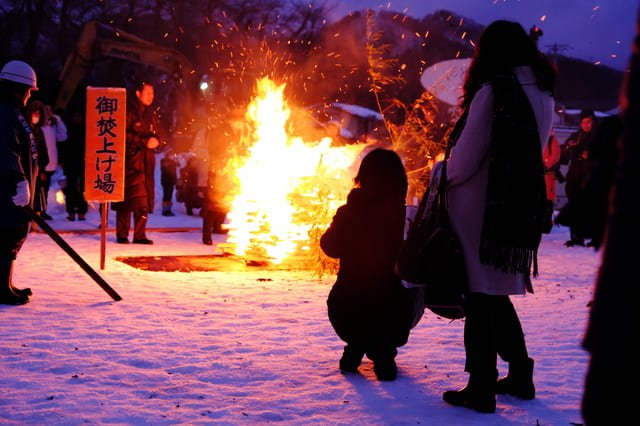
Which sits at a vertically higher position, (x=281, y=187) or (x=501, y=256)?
(x=281, y=187)

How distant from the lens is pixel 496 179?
3.91 m

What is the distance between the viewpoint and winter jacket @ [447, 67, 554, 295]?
399 centimetres

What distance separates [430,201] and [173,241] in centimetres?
838

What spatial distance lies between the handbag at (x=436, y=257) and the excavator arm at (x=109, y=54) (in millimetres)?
13172

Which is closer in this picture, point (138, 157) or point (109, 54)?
point (138, 157)

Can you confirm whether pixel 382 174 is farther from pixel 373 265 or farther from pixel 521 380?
pixel 521 380

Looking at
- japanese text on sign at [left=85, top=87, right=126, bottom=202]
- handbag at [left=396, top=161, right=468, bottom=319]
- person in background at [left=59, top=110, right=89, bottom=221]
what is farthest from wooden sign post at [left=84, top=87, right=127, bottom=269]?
person in background at [left=59, top=110, right=89, bottom=221]

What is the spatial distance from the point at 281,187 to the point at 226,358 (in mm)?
4735

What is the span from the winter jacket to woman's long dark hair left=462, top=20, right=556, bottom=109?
0.05m

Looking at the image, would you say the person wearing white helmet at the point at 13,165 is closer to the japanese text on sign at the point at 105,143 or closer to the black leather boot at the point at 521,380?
the japanese text on sign at the point at 105,143

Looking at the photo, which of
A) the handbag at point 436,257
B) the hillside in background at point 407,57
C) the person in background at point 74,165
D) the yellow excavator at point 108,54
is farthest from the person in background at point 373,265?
the yellow excavator at point 108,54

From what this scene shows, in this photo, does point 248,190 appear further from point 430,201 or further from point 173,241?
point 430,201

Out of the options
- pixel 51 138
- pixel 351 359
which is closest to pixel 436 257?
pixel 351 359

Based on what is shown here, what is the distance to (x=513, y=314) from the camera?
14.2 feet
